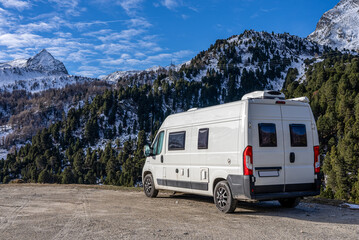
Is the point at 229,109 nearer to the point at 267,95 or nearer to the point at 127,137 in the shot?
the point at 267,95

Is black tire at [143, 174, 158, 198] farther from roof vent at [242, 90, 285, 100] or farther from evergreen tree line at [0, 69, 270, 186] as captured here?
evergreen tree line at [0, 69, 270, 186]

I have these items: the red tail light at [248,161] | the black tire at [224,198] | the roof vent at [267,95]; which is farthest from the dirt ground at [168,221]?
the roof vent at [267,95]

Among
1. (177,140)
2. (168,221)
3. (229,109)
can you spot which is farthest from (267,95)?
(168,221)

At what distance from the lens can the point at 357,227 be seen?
726 centimetres

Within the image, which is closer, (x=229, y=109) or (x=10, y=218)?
(x=10, y=218)

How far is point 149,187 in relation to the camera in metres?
12.8

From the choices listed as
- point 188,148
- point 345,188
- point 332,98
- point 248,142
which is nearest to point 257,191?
point 248,142

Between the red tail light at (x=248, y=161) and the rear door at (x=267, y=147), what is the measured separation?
109 millimetres

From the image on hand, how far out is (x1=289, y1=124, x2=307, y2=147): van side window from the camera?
912cm

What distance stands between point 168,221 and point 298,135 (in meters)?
4.30

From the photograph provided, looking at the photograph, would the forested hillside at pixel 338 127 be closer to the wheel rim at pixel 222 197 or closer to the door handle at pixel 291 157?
the door handle at pixel 291 157

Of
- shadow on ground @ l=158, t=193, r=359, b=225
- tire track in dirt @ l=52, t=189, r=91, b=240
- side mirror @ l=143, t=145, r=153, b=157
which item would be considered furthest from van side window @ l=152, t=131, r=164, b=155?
shadow on ground @ l=158, t=193, r=359, b=225

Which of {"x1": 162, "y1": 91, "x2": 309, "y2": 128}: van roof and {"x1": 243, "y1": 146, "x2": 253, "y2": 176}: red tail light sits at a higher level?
{"x1": 162, "y1": 91, "x2": 309, "y2": 128}: van roof

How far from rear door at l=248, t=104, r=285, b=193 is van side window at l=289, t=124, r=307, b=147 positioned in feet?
1.21
